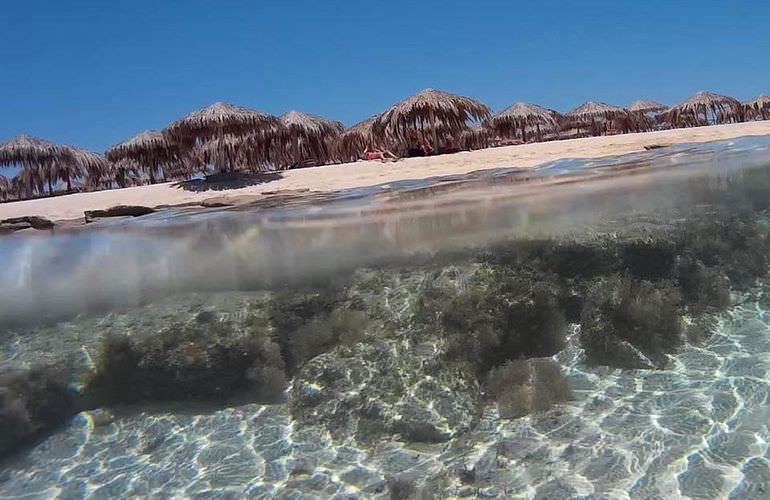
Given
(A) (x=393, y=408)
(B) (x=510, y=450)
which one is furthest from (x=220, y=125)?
(B) (x=510, y=450)

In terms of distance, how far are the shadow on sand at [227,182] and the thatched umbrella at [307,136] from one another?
3.67 metres

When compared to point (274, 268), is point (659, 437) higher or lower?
lower

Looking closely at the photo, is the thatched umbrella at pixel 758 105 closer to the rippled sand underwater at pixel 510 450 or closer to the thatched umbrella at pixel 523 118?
the thatched umbrella at pixel 523 118

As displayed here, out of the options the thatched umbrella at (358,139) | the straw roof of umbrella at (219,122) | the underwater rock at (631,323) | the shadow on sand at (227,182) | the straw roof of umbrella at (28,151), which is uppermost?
the straw roof of umbrella at (28,151)

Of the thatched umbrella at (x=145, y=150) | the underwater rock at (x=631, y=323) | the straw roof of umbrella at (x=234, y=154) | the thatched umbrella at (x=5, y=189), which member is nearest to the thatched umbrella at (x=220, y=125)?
the straw roof of umbrella at (x=234, y=154)

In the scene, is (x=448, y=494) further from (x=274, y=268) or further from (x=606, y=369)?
(x=274, y=268)

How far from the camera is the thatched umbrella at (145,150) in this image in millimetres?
19953

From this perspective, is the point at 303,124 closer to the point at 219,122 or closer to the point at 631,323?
the point at 219,122

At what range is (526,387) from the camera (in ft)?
12.1

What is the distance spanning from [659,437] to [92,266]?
7126 mm

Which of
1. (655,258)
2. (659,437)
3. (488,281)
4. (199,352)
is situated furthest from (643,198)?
(199,352)

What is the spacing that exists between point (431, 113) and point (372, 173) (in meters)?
4.79

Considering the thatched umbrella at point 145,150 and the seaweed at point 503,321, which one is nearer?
the seaweed at point 503,321

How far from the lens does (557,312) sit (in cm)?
462
